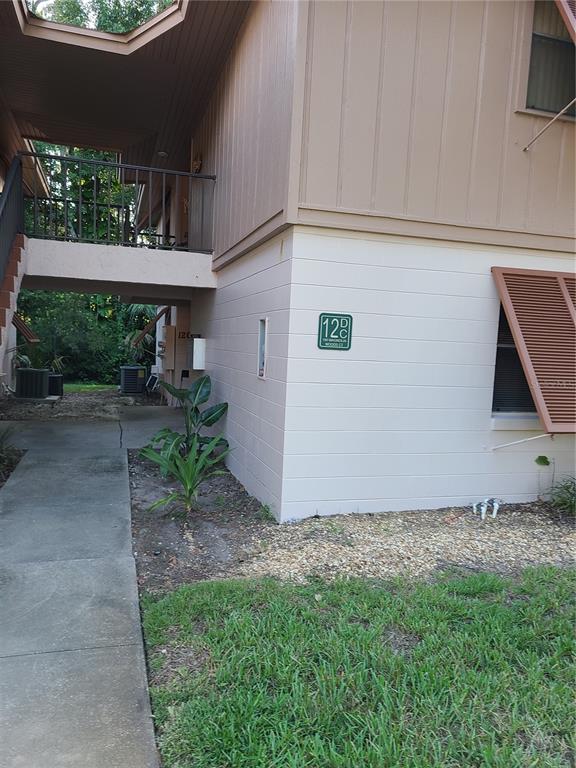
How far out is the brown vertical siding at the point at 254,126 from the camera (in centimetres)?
477

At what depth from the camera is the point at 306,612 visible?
10.1 ft

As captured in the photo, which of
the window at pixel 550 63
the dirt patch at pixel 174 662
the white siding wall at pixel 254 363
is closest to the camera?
the dirt patch at pixel 174 662

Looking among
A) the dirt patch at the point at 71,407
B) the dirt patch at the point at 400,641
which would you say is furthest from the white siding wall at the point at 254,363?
the dirt patch at the point at 71,407

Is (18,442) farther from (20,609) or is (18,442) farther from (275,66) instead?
(275,66)

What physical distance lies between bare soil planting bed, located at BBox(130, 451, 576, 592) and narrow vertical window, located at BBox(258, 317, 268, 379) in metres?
1.29

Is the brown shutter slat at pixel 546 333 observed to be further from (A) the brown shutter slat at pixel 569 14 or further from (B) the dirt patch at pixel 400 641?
(B) the dirt patch at pixel 400 641

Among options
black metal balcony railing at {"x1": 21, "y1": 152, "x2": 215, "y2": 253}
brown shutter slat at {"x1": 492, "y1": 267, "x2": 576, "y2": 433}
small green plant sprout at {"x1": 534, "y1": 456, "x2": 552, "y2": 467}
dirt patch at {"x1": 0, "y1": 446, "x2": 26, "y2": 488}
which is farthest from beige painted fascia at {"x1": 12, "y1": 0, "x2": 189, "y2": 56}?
small green plant sprout at {"x1": 534, "y1": 456, "x2": 552, "y2": 467}

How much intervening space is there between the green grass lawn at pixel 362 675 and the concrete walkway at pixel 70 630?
0.16 metres

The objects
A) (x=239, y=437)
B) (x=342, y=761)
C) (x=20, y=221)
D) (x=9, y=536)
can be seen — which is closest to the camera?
(x=342, y=761)

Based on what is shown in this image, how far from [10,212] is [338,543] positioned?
17.7ft

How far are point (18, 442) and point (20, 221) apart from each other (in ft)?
9.78

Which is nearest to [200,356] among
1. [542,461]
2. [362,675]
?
[542,461]

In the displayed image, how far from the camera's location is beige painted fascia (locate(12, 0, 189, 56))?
6.85 m

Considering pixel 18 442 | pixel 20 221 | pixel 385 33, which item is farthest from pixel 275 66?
pixel 18 442
